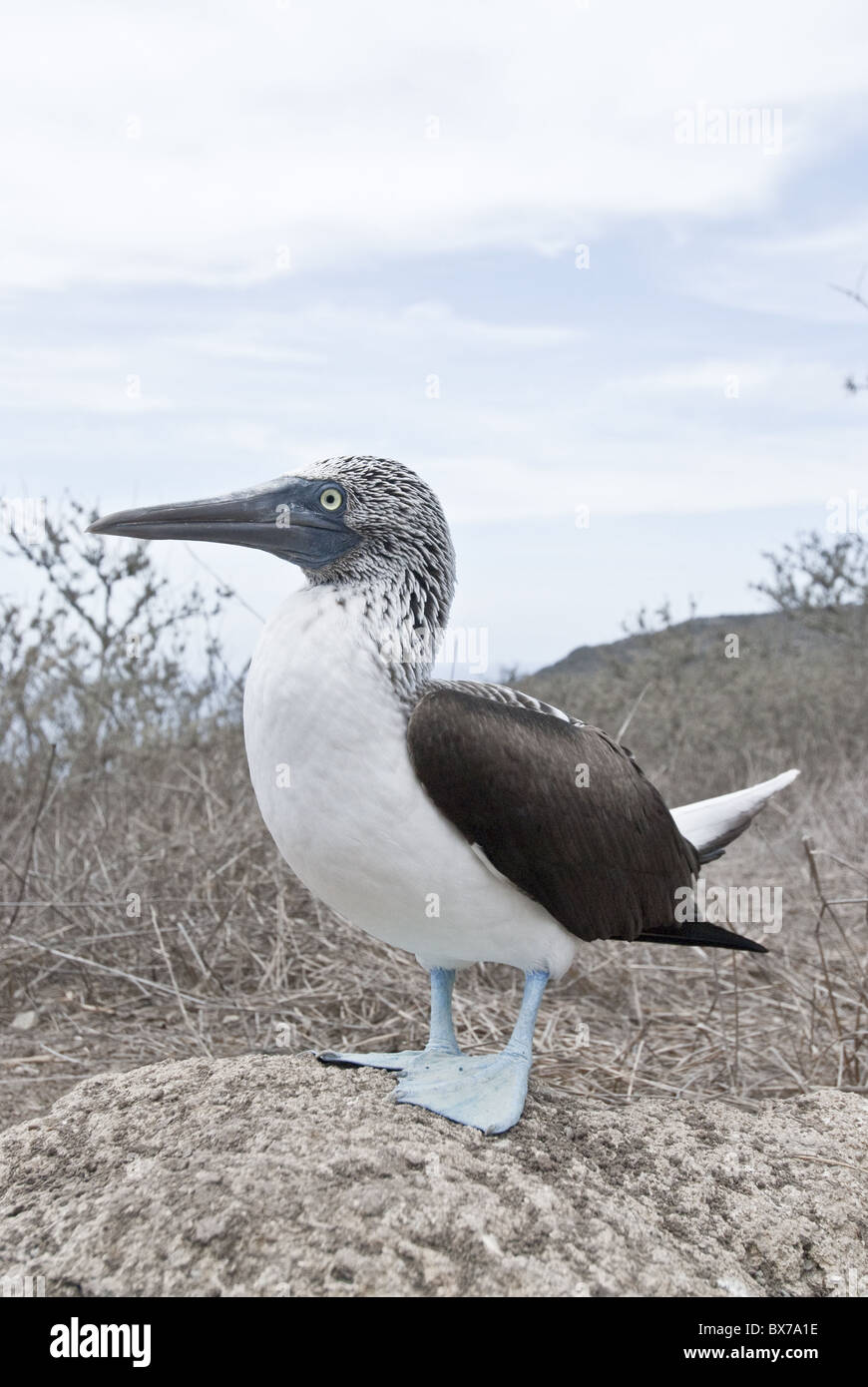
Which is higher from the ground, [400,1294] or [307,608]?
[307,608]

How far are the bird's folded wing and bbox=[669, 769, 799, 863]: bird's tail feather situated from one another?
272 mm

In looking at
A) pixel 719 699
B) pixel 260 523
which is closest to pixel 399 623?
pixel 260 523

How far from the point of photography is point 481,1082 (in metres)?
3.08

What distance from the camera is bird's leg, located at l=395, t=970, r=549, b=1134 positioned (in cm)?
296

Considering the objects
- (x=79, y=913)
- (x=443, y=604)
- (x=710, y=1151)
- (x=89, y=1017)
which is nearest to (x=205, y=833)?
(x=79, y=913)

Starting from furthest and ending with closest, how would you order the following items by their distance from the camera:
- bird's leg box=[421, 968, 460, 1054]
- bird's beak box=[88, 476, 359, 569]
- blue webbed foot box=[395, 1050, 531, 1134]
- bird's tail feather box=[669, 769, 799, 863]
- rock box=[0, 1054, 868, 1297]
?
bird's tail feather box=[669, 769, 799, 863] < bird's leg box=[421, 968, 460, 1054] < bird's beak box=[88, 476, 359, 569] < blue webbed foot box=[395, 1050, 531, 1134] < rock box=[0, 1054, 868, 1297]

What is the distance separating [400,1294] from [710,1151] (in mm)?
1155

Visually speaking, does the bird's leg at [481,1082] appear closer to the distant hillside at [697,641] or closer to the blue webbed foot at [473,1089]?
the blue webbed foot at [473,1089]

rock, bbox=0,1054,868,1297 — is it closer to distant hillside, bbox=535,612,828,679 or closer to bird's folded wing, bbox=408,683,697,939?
bird's folded wing, bbox=408,683,697,939

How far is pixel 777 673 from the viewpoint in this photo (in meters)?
14.4

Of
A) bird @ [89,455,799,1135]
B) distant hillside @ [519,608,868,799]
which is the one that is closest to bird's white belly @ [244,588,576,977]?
bird @ [89,455,799,1135]

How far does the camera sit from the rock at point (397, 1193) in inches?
93.5
